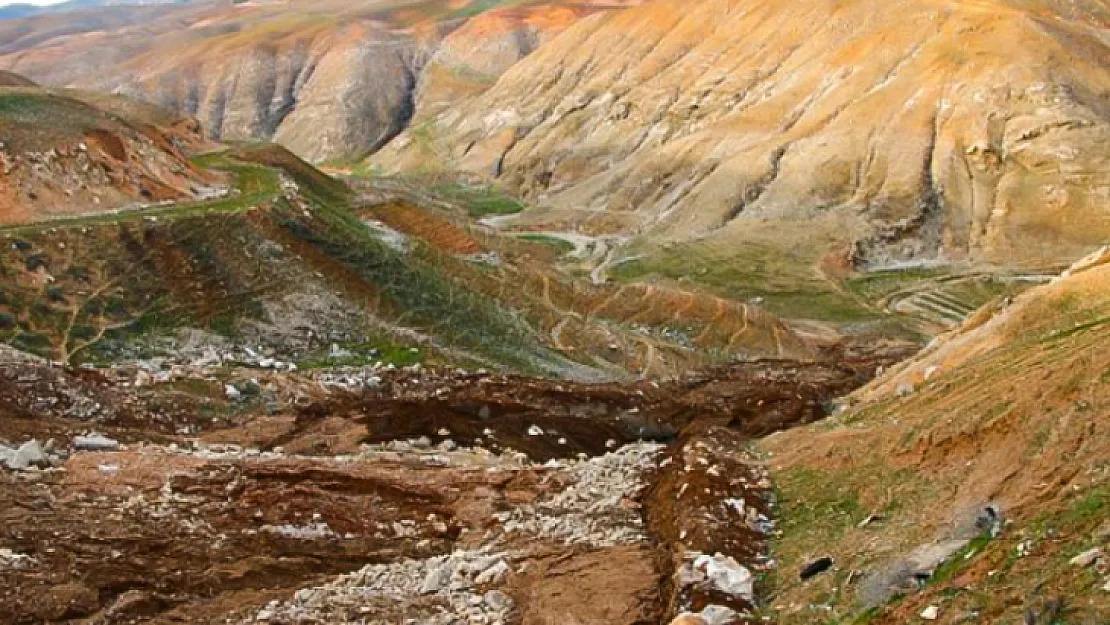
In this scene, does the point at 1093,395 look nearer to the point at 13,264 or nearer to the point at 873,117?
the point at 13,264

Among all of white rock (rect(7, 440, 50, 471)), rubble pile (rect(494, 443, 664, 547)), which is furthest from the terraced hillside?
rubble pile (rect(494, 443, 664, 547))

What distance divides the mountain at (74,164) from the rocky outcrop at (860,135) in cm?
5344

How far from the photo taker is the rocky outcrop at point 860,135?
293 ft

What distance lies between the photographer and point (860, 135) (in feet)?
325

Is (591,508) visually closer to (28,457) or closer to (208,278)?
(28,457)

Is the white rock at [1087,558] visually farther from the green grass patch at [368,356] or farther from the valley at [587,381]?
the green grass patch at [368,356]

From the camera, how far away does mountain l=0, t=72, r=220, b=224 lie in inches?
1590

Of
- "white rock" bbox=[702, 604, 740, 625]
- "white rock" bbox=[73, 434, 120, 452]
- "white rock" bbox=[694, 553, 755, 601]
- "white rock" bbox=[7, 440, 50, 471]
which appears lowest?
"white rock" bbox=[694, 553, 755, 601]

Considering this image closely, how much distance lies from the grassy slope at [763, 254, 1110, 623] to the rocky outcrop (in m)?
68.3

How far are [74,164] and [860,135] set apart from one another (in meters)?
74.8

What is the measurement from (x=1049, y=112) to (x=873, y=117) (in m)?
15.3

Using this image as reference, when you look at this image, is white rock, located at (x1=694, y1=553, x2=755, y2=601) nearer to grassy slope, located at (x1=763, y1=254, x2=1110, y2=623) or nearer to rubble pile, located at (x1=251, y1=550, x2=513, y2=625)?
grassy slope, located at (x1=763, y1=254, x2=1110, y2=623)

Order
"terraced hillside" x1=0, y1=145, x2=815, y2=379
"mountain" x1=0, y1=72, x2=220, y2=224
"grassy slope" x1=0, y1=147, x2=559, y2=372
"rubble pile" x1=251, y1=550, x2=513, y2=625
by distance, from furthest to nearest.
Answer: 1. "mountain" x1=0, y1=72, x2=220, y2=224
2. "terraced hillside" x1=0, y1=145, x2=815, y2=379
3. "grassy slope" x1=0, y1=147, x2=559, y2=372
4. "rubble pile" x1=251, y1=550, x2=513, y2=625

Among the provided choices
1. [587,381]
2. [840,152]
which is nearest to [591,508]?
[587,381]
